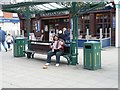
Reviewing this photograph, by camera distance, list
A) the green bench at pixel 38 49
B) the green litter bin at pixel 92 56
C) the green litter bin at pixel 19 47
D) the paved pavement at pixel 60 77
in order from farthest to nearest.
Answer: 1. the green litter bin at pixel 19 47
2. the green bench at pixel 38 49
3. the green litter bin at pixel 92 56
4. the paved pavement at pixel 60 77

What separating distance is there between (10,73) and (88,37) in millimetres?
11322

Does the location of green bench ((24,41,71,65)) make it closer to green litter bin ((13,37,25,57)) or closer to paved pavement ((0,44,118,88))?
green litter bin ((13,37,25,57))

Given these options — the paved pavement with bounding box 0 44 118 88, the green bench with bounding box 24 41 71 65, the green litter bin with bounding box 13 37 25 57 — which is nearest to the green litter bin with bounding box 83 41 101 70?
the paved pavement with bounding box 0 44 118 88

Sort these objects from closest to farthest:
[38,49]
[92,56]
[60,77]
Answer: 1. [60,77]
2. [92,56]
3. [38,49]

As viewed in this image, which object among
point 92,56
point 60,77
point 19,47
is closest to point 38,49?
point 19,47

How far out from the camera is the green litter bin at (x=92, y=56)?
9.00m

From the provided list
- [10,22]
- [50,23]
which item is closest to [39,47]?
[50,23]

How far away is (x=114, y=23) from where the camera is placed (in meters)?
20.0

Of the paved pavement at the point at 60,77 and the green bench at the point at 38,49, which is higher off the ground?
the green bench at the point at 38,49

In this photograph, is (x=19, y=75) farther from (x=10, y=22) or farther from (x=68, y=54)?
(x=10, y=22)

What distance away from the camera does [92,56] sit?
897cm

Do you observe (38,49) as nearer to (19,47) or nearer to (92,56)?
(19,47)

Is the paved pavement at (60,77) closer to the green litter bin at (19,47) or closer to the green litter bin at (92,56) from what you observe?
the green litter bin at (92,56)

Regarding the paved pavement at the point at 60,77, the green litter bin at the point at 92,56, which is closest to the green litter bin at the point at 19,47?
the paved pavement at the point at 60,77
